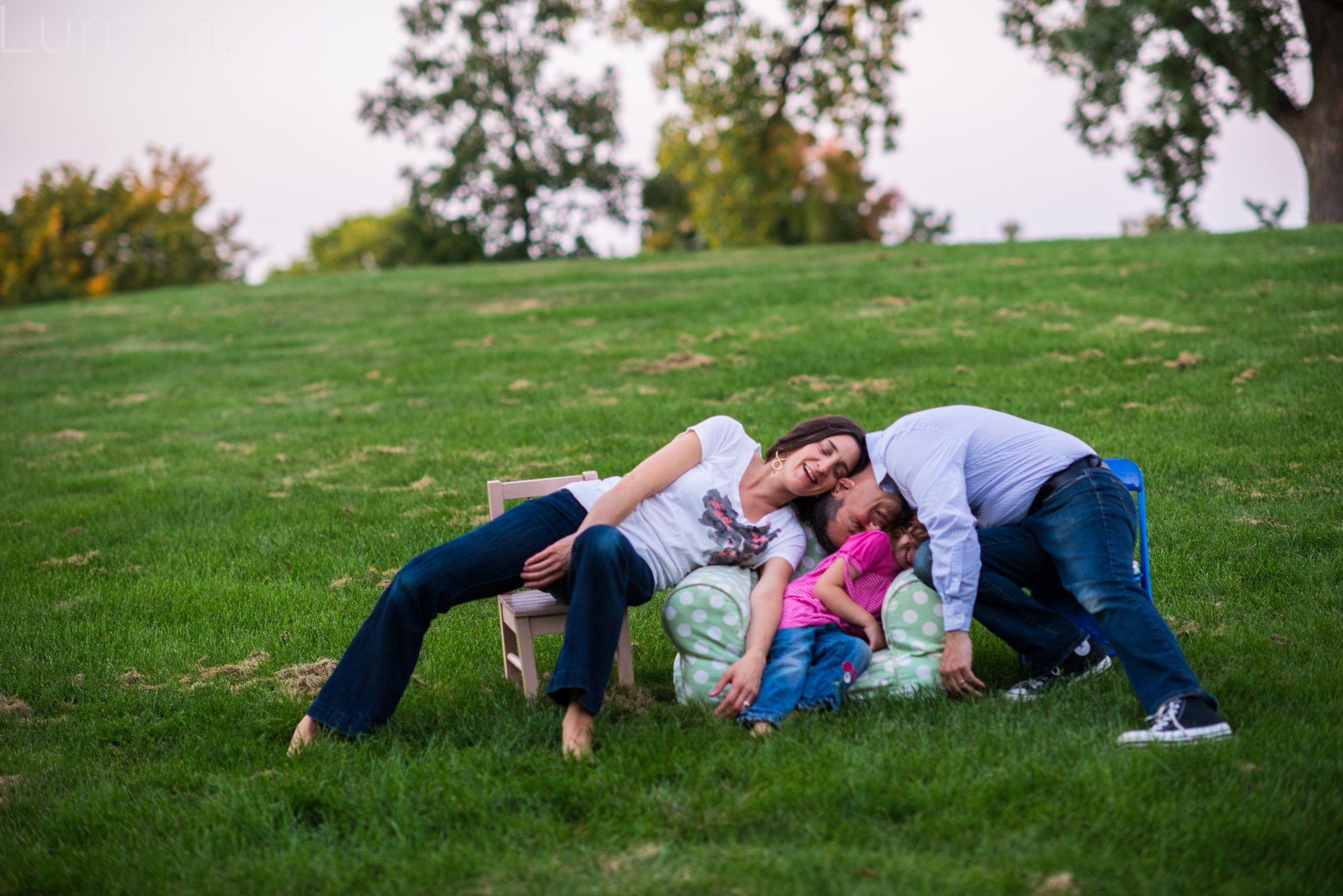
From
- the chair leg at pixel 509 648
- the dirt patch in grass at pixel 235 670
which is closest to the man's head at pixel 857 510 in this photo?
the chair leg at pixel 509 648

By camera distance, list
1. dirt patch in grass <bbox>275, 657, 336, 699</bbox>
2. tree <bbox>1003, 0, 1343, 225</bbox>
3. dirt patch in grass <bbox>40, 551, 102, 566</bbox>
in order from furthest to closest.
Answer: tree <bbox>1003, 0, 1343, 225</bbox> < dirt patch in grass <bbox>40, 551, 102, 566</bbox> < dirt patch in grass <bbox>275, 657, 336, 699</bbox>

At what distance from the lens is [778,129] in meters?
25.2

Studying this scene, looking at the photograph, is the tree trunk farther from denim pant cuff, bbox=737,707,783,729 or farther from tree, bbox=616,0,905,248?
denim pant cuff, bbox=737,707,783,729

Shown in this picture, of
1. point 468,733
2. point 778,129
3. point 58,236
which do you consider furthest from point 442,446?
point 58,236

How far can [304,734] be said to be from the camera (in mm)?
3787

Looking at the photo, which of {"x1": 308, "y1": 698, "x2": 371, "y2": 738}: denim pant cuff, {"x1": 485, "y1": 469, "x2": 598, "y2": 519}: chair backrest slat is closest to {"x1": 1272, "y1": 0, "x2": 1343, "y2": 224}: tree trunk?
{"x1": 485, "y1": 469, "x2": 598, "y2": 519}: chair backrest slat

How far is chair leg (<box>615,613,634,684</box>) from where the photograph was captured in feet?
13.6

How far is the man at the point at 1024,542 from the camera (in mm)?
3486

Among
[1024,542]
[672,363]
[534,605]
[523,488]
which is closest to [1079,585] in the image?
[1024,542]

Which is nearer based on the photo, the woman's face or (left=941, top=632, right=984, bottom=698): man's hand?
(left=941, top=632, right=984, bottom=698): man's hand

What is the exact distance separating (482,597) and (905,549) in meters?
1.69

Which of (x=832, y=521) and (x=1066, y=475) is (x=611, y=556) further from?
(x=1066, y=475)

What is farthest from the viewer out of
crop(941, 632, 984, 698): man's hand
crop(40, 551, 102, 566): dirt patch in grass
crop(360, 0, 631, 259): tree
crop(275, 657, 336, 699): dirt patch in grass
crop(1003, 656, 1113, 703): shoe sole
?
crop(360, 0, 631, 259): tree

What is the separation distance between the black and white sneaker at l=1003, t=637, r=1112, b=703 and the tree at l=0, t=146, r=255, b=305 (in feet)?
133
